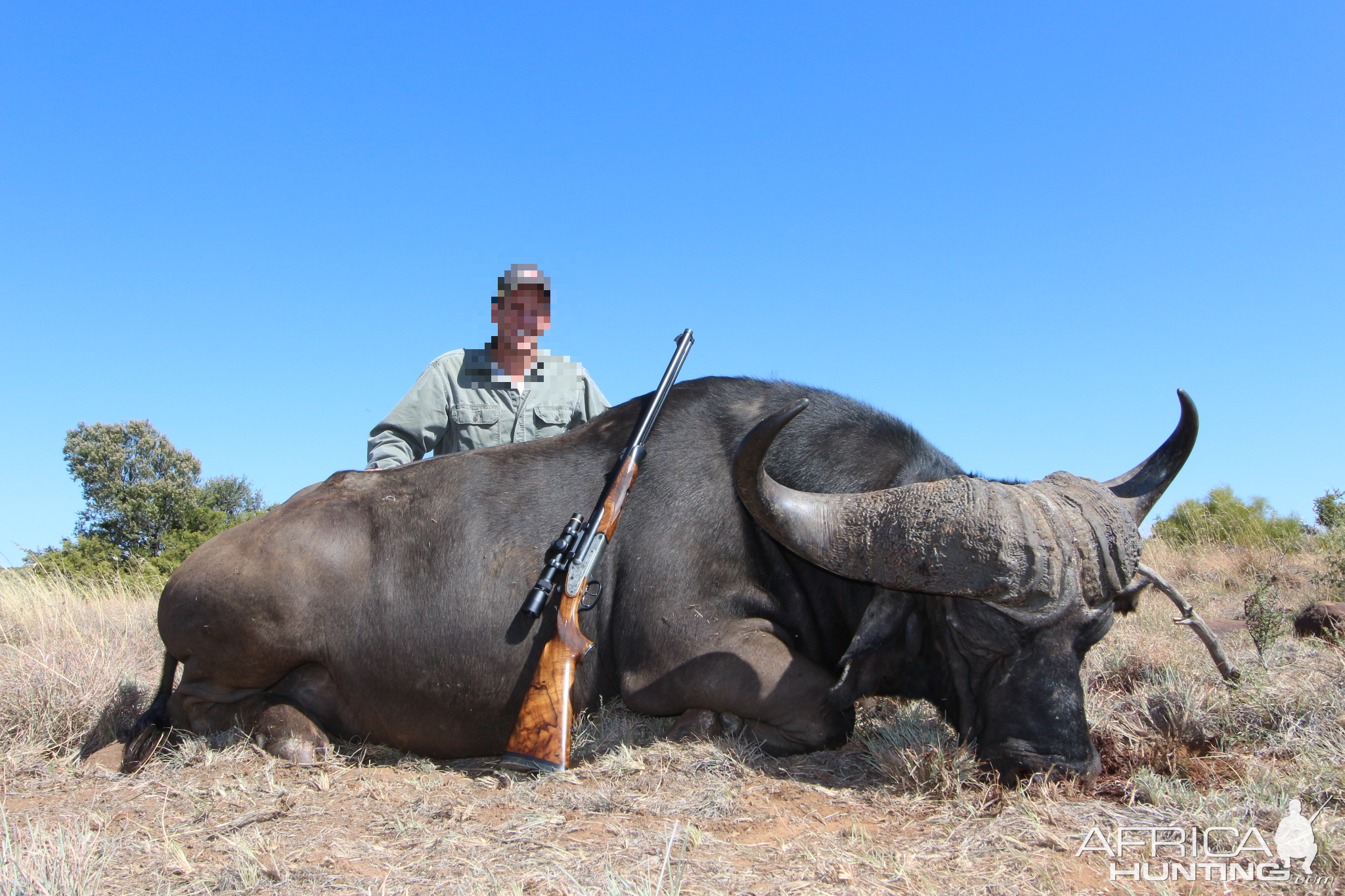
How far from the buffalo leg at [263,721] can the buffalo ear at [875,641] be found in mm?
2348

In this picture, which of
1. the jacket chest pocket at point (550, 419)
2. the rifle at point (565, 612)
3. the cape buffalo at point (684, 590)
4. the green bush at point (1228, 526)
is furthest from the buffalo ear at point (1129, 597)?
the green bush at point (1228, 526)

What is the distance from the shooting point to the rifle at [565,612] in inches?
138

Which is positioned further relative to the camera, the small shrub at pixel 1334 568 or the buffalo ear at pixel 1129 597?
the small shrub at pixel 1334 568

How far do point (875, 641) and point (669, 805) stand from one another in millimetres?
1039

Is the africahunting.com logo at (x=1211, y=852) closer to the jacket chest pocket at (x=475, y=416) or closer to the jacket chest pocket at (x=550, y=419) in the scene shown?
the jacket chest pocket at (x=550, y=419)

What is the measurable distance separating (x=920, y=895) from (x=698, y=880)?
602mm

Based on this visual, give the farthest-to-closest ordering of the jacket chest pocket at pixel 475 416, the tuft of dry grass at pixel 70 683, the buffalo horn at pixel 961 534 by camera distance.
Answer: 1. the jacket chest pocket at pixel 475 416
2. the tuft of dry grass at pixel 70 683
3. the buffalo horn at pixel 961 534

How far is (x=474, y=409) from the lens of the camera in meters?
6.17

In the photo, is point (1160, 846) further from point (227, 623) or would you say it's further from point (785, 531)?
point (227, 623)

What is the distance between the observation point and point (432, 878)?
2.58 meters

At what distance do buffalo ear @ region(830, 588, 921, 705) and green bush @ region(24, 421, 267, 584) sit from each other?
10.8 metres

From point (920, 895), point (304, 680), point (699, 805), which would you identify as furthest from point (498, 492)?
point (920, 895)

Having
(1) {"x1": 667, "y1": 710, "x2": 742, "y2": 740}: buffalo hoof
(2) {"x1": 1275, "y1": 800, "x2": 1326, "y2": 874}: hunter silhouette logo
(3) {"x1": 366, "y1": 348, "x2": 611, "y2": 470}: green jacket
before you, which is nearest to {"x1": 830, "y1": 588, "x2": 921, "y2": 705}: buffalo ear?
(1) {"x1": 667, "y1": 710, "x2": 742, "y2": 740}: buffalo hoof

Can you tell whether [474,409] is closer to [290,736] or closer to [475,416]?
[475,416]
